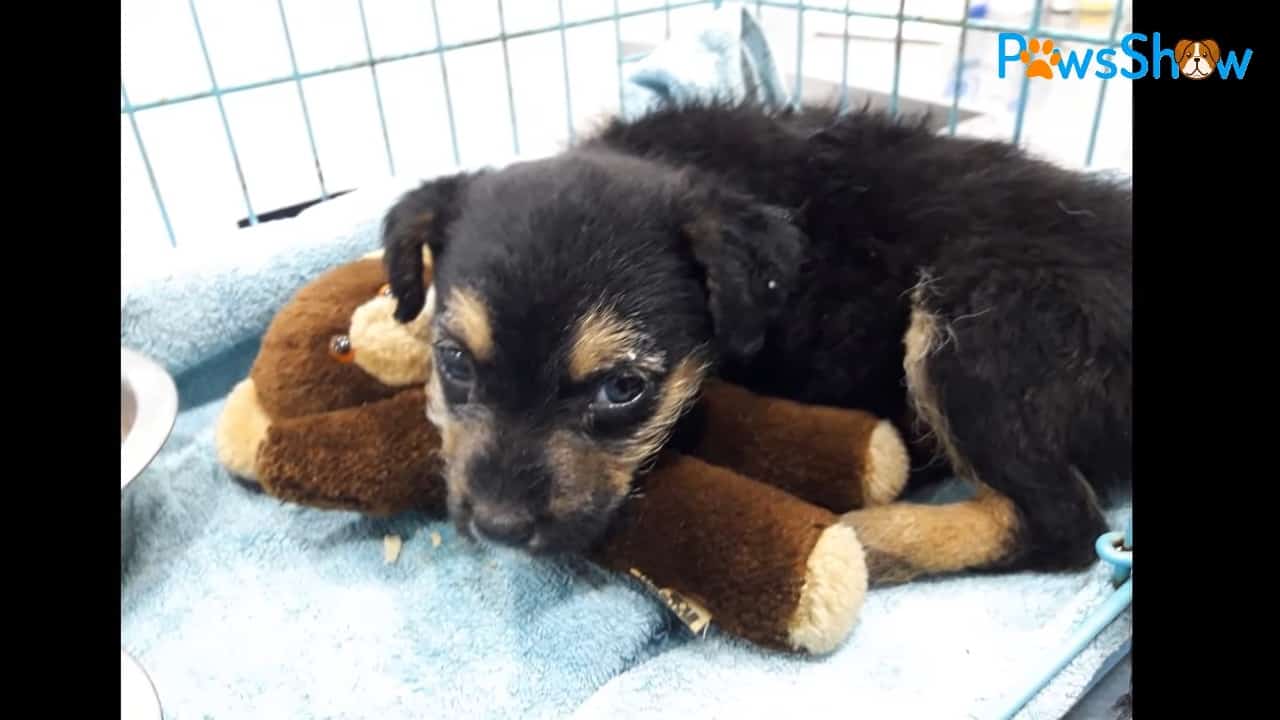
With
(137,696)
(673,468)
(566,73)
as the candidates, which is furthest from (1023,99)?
(137,696)

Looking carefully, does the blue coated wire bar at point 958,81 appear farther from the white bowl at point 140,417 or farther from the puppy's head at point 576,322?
the white bowl at point 140,417

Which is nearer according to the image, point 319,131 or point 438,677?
point 438,677

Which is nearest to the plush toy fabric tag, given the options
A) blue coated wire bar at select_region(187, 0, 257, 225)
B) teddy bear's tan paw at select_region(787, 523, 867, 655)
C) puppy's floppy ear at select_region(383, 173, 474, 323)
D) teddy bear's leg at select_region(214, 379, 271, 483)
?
teddy bear's tan paw at select_region(787, 523, 867, 655)

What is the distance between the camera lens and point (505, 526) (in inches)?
59.4

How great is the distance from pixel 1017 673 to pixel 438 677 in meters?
0.98

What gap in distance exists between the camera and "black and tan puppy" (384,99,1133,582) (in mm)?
1591

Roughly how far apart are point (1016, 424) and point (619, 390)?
0.76 m

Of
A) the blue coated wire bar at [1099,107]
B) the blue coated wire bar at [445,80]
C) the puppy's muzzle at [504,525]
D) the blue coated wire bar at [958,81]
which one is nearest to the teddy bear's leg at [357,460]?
the puppy's muzzle at [504,525]

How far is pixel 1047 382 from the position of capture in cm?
170

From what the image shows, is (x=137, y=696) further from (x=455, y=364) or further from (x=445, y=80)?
(x=445, y=80)
